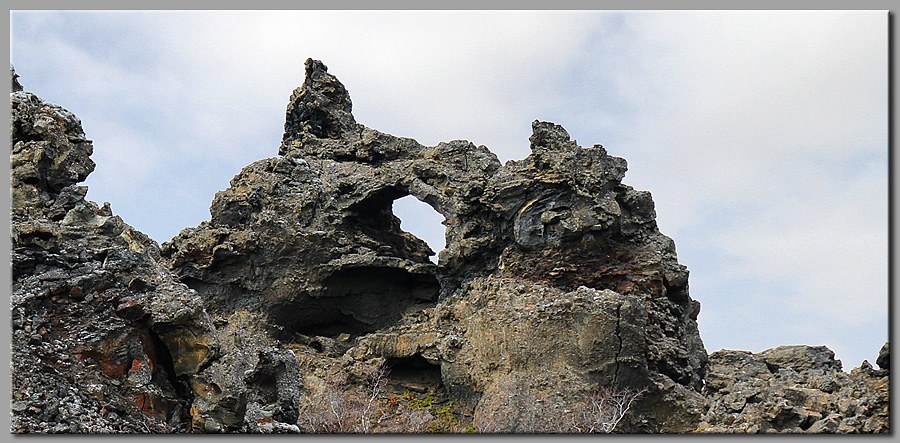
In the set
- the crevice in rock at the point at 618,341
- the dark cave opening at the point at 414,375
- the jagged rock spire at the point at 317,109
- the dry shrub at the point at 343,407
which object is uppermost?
the jagged rock spire at the point at 317,109

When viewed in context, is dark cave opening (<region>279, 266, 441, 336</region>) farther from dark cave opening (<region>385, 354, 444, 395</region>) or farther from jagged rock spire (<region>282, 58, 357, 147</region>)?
jagged rock spire (<region>282, 58, 357, 147</region>)

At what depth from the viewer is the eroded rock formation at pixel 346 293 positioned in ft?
34.4

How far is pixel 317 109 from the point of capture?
34000mm

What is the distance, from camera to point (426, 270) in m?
31.2

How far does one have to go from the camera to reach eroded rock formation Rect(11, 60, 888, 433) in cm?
1048

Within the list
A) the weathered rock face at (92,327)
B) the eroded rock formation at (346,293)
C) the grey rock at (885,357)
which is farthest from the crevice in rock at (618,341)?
the weathered rock face at (92,327)

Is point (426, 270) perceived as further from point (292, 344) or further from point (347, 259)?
point (292, 344)

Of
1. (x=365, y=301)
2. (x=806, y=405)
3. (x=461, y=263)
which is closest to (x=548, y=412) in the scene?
(x=806, y=405)

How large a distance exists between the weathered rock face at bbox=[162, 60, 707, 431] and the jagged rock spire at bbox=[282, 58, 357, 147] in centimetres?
7

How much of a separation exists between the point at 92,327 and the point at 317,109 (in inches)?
962

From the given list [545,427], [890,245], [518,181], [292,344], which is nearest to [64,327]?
[890,245]

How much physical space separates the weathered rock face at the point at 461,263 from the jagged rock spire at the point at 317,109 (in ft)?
0.23

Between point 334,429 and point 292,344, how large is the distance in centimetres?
915

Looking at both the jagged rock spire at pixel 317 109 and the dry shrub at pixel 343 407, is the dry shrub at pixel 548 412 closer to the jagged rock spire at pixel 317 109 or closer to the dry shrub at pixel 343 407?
the dry shrub at pixel 343 407
